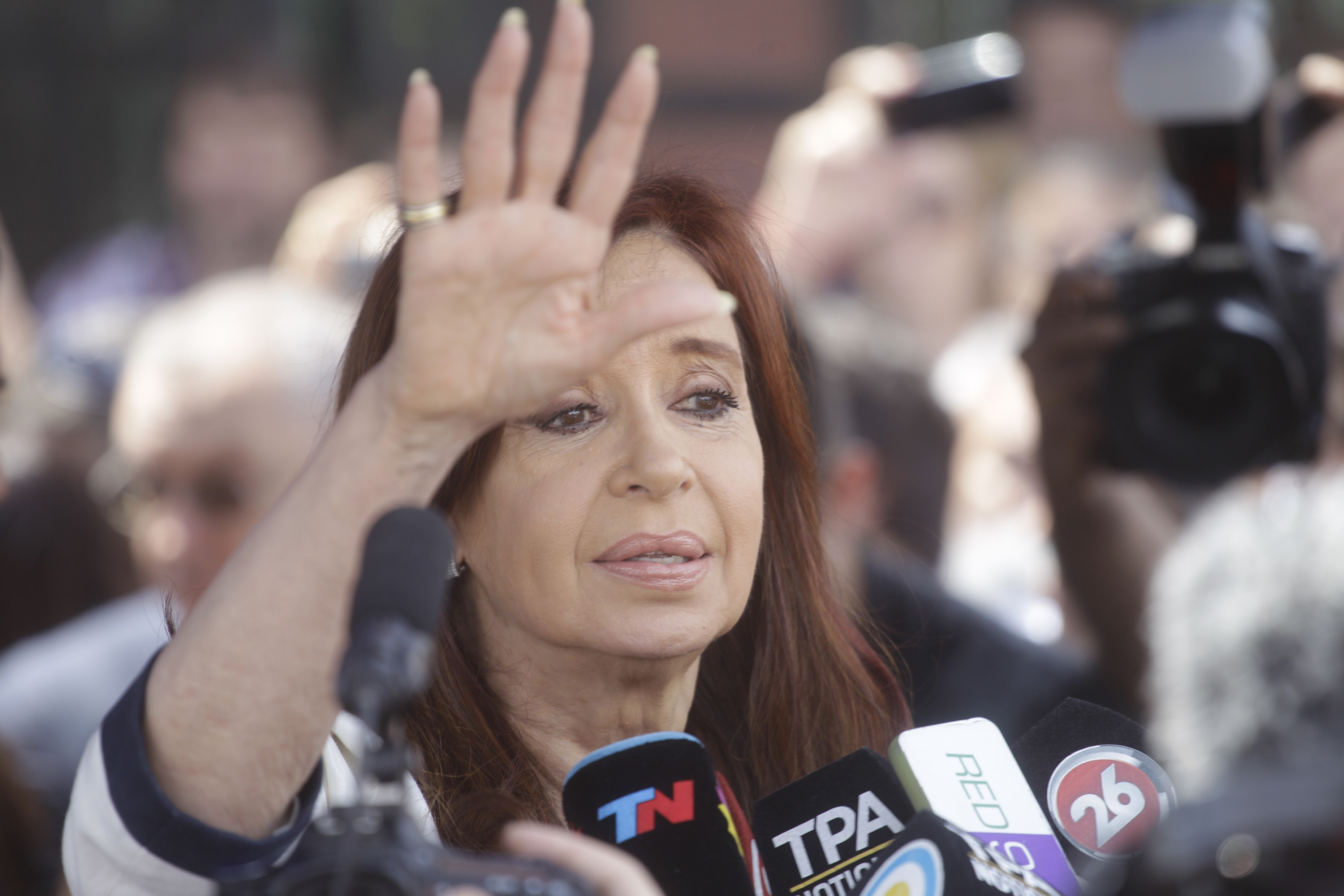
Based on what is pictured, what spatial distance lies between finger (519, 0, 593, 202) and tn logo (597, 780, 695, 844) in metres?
0.54

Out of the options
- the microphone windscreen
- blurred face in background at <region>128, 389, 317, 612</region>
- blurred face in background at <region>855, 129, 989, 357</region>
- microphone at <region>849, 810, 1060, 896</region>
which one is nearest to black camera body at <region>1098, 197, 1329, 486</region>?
microphone at <region>849, 810, 1060, 896</region>

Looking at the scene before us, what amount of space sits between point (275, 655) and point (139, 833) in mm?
189

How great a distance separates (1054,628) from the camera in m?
3.40

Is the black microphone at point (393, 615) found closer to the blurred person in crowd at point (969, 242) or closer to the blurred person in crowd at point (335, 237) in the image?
the blurred person in crowd at point (969, 242)

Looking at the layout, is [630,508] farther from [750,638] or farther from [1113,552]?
[1113,552]

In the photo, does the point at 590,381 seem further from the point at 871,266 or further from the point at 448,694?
the point at 871,266

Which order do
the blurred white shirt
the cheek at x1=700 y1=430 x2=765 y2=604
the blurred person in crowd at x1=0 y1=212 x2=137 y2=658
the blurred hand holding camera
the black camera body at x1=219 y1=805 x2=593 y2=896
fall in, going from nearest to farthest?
the black camera body at x1=219 y1=805 x2=593 y2=896, the cheek at x1=700 y1=430 x2=765 y2=604, the blurred hand holding camera, the blurred white shirt, the blurred person in crowd at x1=0 y1=212 x2=137 y2=658

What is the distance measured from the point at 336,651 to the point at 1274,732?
0.75m

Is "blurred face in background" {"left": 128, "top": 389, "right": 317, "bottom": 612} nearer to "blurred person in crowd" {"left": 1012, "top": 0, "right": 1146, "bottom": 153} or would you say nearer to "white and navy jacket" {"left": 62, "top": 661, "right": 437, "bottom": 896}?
"white and navy jacket" {"left": 62, "top": 661, "right": 437, "bottom": 896}

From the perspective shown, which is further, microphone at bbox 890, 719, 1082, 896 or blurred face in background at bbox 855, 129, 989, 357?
blurred face in background at bbox 855, 129, 989, 357

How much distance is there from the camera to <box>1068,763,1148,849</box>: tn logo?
142 cm

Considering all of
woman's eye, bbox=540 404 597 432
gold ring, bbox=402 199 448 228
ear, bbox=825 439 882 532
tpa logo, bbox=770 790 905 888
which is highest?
gold ring, bbox=402 199 448 228

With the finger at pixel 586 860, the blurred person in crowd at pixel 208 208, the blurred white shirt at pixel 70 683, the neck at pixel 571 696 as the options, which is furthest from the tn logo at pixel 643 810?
the blurred person in crowd at pixel 208 208

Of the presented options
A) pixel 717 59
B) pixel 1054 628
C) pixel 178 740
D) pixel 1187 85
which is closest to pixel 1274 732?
pixel 178 740
